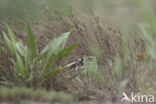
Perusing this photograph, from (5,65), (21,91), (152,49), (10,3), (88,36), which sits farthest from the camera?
(10,3)

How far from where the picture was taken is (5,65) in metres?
2.70

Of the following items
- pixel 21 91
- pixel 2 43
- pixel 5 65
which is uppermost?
pixel 2 43

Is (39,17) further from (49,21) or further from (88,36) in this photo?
(88,36)

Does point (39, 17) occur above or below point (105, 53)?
above

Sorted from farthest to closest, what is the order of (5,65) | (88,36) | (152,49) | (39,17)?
(39,17), (88,36), (5,65), (152,49)

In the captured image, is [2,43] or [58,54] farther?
[2,43]

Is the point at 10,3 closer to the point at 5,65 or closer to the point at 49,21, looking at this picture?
the point at 49,21

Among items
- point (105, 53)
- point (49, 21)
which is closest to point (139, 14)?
point (105, 53)

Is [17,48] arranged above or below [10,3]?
below

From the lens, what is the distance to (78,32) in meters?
3.23

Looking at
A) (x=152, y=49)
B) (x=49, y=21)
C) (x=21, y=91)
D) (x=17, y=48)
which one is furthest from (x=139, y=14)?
(x=21, y=91)

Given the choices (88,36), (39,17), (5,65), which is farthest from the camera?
(39,17)

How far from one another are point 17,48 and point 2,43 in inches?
20.3

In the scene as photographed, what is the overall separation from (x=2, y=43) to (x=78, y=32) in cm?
83
